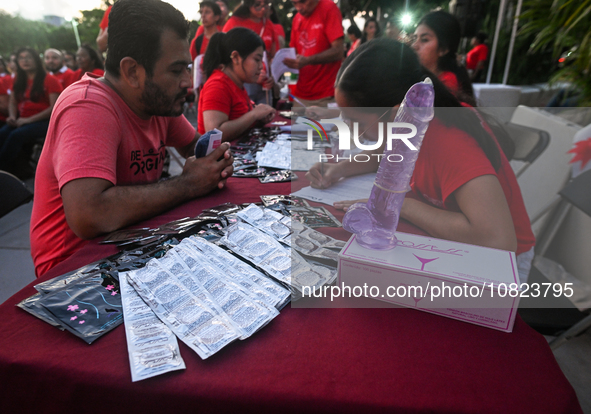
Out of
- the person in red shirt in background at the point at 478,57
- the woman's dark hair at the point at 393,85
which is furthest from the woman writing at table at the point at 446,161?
the person in red shirt in background at the point at 478,57

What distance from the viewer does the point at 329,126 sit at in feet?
7.68

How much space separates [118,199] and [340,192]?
769 millimetres

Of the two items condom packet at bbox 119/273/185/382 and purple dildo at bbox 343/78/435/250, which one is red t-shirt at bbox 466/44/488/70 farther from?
condom packet at bbox 119/273/185/382

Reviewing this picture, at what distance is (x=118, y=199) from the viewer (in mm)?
976

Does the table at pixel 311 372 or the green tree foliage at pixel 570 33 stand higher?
the green tree foliage at pixel 570 33

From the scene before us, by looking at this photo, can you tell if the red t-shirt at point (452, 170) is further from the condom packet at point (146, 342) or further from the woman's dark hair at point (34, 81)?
the woman's dark hair at point (34, 81)

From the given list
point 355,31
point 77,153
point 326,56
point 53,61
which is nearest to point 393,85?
point 77,153

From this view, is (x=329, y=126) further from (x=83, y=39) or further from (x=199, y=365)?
(x=83, y=39)

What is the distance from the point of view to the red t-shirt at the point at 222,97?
2.26 meters

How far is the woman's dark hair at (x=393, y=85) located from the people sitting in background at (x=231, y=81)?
125cm

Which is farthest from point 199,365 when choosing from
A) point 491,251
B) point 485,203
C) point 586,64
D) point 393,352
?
point 586,64

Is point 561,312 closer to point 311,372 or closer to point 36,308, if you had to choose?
point 311,372

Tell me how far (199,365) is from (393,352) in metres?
0.33

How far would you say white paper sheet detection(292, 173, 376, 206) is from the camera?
48.1 inches
